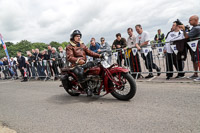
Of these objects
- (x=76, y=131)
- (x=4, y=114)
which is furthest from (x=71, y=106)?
(x=4, y=114)

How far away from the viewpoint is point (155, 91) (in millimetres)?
4660

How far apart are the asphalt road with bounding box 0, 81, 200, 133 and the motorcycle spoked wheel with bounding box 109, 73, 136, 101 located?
0.53ft

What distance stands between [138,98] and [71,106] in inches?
70.9

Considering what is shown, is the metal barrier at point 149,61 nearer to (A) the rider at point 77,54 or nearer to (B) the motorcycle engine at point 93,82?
(A) the rider at point 77,54

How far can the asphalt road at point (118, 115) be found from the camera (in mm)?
2654

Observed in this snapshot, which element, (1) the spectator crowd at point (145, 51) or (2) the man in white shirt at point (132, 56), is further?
(2) the man in white shirt at point (132, 56)

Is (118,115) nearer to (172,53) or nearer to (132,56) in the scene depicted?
(172,53)

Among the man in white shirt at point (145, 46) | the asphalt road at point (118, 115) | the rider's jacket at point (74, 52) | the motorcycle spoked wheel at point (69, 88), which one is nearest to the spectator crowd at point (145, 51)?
the man in white shirt at point (145, 46)

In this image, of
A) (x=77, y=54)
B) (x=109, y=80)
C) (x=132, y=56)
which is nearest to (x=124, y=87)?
(x=109, y=80)

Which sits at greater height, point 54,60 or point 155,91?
point 54,60

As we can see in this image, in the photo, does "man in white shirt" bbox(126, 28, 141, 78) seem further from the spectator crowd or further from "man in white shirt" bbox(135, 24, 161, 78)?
"man in white shirt" bbox(135, 24, 161, 78)

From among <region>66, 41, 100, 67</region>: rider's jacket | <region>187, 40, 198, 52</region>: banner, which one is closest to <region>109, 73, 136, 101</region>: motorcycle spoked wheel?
<region>66, 41, 100, 67</region>: rider's jacket

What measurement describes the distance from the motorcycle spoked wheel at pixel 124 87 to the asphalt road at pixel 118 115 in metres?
0.16

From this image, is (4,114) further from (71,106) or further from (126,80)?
(126,80)
